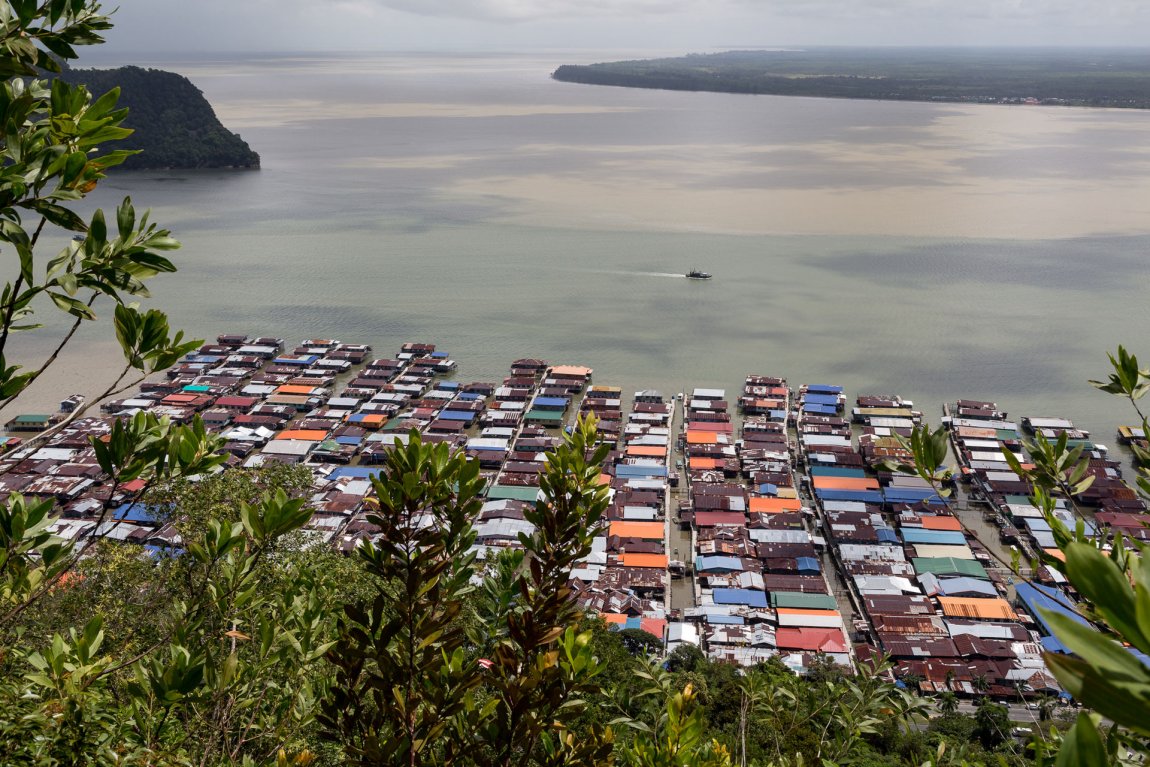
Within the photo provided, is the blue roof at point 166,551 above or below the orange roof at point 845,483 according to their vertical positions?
above

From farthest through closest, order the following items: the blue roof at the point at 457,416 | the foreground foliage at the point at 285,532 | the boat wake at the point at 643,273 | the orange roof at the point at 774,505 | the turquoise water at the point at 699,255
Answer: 1. the boat wake at the point at 643,273
2. the turquoise water at the point at 699,255
3. the blue roof at the point at 457,416
4. the orange roof at the point at 774,505
5. the foreground foliage at the point at 285,532

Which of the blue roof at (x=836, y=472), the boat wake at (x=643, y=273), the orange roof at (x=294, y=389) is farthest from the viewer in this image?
the boat wake at (x=643, y=273)

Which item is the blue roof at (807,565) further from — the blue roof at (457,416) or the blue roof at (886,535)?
the blue roof at (457,416)

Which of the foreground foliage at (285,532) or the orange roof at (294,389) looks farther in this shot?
the orange roof at (294,389)

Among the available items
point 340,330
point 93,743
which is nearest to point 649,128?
point 340,330

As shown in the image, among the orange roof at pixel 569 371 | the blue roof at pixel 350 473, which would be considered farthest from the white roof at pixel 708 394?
the blue roof at pixel 350 473

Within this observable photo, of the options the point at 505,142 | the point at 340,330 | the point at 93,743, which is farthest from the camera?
the point at 505,142

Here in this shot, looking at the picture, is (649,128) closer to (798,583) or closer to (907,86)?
(907,86)

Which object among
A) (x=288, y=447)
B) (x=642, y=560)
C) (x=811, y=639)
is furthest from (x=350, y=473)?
(x=811, y=639)
